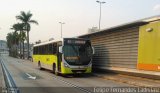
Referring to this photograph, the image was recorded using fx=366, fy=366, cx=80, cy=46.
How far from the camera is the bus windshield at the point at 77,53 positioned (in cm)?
2672

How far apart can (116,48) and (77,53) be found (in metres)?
3.46

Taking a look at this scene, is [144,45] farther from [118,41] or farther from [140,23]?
[118,41]

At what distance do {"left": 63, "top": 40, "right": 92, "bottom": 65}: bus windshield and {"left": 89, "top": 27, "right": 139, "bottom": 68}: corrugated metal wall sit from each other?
2.38 metres

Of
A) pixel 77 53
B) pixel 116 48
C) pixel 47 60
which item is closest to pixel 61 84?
pixel 77 53

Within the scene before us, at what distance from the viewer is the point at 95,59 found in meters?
33.8

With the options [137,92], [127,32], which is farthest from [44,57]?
[137,92]

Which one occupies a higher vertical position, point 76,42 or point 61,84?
point 76,42

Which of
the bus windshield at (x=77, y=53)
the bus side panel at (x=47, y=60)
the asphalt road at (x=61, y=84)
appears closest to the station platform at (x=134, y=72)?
the asphalt road at (x=61, y=84)

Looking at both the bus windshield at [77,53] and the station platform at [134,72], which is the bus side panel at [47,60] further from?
the station platform at [134,72]

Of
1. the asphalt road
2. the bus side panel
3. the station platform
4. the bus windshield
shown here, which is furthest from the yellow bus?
the station platform

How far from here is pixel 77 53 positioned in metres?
27.0

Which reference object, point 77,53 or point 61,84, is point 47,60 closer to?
point 77,53

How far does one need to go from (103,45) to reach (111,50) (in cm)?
205

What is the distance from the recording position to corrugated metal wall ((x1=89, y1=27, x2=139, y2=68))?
25358 millimetres
